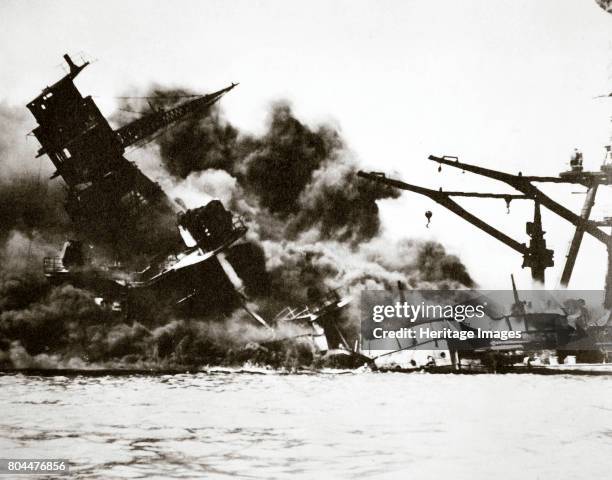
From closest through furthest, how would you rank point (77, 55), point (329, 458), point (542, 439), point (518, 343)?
point (329, 458)
point (542, 439)
point (77, 55)
point (518, 343)

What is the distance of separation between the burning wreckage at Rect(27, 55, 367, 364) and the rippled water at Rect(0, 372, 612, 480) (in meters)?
0.70

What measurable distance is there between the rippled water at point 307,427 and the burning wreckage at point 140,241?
0.70 metres

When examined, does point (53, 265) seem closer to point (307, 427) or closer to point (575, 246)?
point (307, 427)

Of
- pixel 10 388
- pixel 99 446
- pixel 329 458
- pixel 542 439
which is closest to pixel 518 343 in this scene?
pixel 542 439

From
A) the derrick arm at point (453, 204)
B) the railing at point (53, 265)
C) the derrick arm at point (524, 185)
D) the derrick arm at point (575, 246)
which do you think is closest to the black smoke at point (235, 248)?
the railing at point (53, 265)

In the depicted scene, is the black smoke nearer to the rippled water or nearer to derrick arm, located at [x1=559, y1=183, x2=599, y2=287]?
the rippled water

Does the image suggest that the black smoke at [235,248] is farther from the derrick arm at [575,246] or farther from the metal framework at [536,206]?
the derrick arm at [575,246]

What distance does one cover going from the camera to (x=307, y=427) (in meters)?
5.21

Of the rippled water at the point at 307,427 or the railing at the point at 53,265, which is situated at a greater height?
the railing at the point at 53,265

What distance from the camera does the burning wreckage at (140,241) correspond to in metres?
6.73

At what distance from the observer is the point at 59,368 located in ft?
22.2

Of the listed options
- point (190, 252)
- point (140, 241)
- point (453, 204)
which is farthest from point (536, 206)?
point (140, 241)

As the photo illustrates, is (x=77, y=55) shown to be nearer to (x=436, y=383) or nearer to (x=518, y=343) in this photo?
(x=436, y=383)

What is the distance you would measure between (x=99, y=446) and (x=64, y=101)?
3.16 metres
